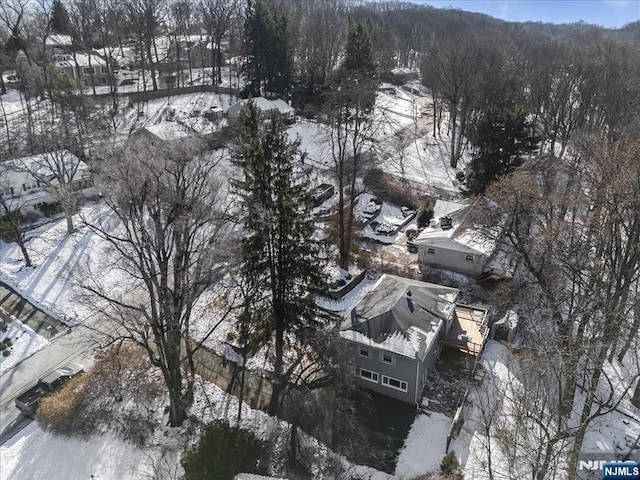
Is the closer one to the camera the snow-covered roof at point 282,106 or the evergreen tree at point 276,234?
the evergreen tree at point 276,234

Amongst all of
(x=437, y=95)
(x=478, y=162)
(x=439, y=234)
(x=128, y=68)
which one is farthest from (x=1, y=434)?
(x=128, y=68)

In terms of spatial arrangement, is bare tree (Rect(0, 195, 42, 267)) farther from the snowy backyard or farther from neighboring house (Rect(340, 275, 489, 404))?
neighboring house (Rect(340, 275, 489, 404))

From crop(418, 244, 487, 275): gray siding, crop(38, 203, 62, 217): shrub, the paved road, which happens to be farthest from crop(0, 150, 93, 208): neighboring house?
crop(418, 244, 487, 275): gray siding

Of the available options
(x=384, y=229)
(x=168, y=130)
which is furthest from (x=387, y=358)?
(x=168, y=130)

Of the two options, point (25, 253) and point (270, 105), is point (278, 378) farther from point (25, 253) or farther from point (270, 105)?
point (270, 105)

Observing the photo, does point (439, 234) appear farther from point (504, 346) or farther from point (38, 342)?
point (38, 342)

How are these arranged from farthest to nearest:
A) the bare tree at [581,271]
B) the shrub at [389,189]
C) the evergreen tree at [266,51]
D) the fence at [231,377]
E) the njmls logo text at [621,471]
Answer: the evergreen tree at [266,51]
the shrub at [389,189]
the fence at [231,377]
the njmls logo text at [621,471]
the bare tree at [581,271]

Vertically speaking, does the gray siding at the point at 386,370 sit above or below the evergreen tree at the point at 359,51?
below

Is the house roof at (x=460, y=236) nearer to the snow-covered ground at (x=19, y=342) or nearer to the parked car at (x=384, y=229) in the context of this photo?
the parked car at (x=384, y=229)
